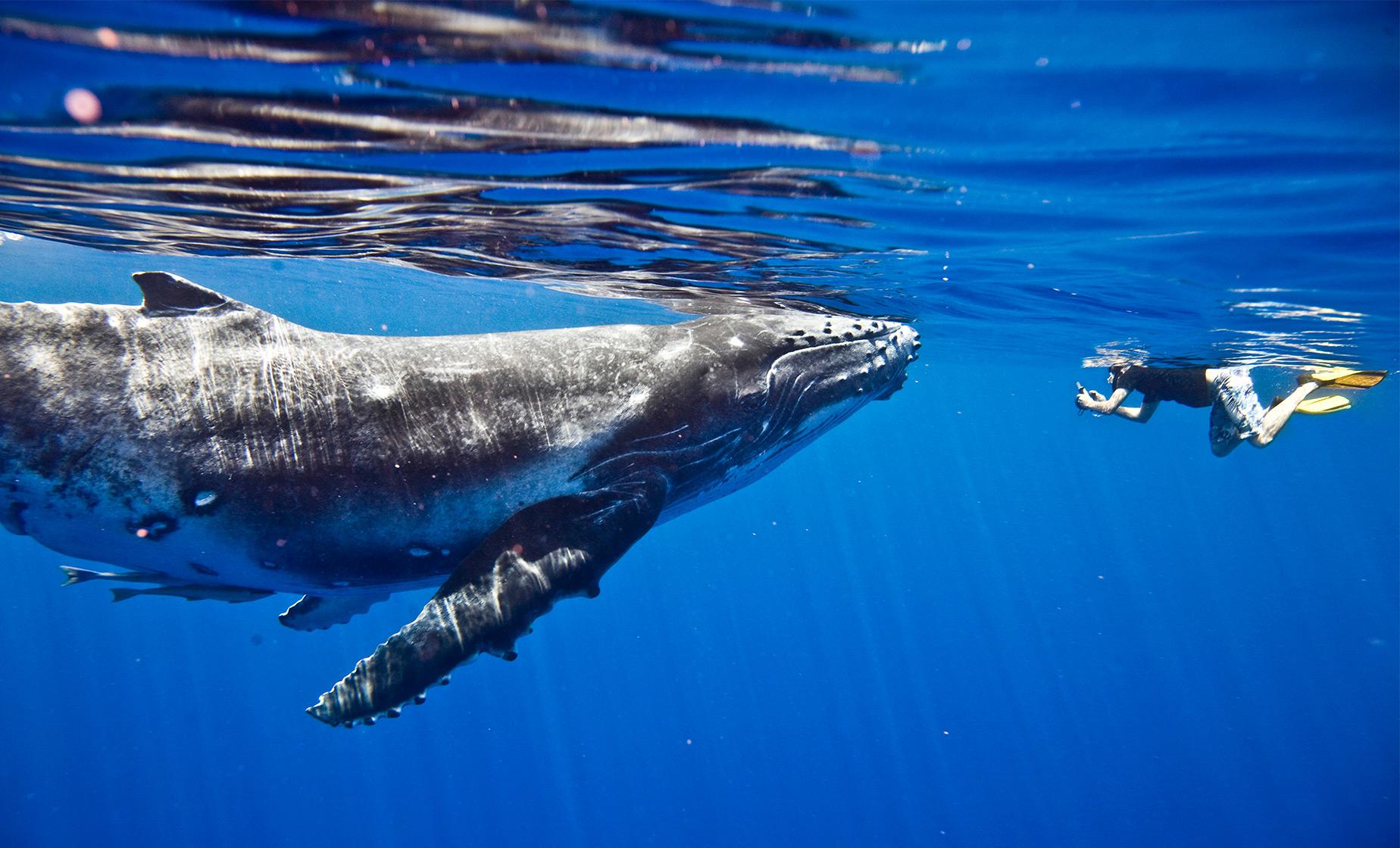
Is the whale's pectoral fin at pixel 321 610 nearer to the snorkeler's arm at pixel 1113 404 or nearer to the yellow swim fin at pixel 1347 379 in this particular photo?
the snorkeler's arm at pixel 1113 404

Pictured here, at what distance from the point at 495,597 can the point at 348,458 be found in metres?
1.61

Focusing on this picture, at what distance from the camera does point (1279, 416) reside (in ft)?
38.7

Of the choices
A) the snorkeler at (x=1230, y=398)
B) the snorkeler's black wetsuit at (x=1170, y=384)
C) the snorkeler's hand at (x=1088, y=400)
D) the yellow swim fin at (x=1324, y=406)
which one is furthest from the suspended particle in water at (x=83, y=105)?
the yellow swim fin at (x=1324, y=406)

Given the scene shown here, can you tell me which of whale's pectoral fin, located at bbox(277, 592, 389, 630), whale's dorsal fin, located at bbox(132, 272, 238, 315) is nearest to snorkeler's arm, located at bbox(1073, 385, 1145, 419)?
whale's pectoral fin, located at bbox(277, 592, 389, 630)

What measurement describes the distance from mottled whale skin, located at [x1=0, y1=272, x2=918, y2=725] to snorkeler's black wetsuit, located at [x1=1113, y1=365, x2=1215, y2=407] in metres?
11.7

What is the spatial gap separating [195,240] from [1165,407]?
66.0 meters

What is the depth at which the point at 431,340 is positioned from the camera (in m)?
5.92

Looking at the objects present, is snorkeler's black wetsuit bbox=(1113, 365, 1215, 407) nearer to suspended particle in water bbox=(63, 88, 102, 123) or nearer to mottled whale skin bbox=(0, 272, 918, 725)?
mottled whale skin bbox=(0, 272, 918, 725)

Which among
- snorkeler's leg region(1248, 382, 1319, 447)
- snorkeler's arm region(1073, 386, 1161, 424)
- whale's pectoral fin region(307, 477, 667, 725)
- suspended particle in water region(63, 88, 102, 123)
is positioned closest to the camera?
whale's pectoral fin region(307, 477, 667, 725)

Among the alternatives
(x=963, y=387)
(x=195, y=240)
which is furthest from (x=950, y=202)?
(x=963, y=387)

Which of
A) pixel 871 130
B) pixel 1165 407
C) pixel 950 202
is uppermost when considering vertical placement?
pixel 871 130

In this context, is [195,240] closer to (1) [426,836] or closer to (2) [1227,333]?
(2) [1227,333]

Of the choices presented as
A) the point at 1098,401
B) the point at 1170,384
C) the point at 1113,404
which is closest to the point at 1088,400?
the point at 1098,401

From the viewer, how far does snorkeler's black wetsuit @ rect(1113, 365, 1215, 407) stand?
1326 cm
